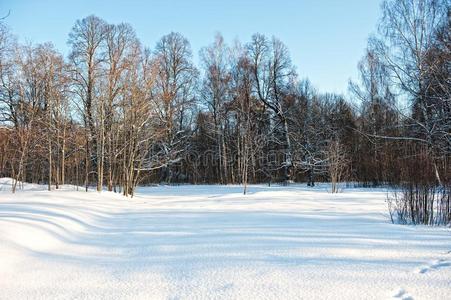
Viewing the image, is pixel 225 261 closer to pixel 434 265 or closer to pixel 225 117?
pixel 434 265

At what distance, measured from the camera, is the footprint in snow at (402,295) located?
11.0ft

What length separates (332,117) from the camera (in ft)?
124

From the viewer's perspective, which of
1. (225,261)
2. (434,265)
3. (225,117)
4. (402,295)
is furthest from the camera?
(225,117)

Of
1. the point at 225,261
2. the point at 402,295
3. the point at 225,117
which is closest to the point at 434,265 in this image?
the point at 402,295

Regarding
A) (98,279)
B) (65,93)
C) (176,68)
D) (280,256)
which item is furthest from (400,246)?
(176,68)

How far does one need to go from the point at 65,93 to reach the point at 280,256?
21.2 m

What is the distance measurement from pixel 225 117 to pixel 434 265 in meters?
31.4

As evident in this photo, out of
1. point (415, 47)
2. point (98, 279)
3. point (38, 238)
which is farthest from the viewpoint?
point (415, 47)

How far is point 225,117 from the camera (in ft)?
116

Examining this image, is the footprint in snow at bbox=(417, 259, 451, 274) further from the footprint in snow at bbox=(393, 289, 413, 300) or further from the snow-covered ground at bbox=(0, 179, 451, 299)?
the footprint in snow at bbox=(393, 289, 413, 300)

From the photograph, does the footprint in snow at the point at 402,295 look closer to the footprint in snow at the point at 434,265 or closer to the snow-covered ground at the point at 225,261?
the snow-covered ground at the point at 225,261

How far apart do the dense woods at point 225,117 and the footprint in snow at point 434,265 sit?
4.11 metres

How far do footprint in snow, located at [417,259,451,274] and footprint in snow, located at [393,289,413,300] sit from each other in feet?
2.42

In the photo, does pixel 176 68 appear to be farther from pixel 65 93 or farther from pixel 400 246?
pixel 400 246
